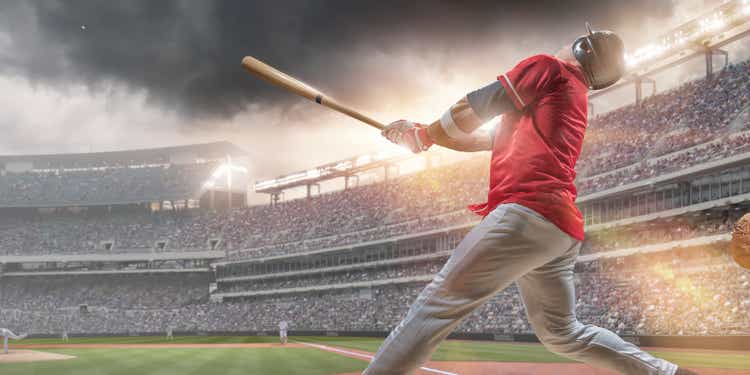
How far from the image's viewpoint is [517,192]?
9.95 feet

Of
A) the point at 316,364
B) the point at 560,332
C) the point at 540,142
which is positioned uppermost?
the point at 540,142

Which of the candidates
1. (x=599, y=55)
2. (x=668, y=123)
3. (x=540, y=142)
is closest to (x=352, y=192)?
(x=668, y=123)

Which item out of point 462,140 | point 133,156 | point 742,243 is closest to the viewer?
point 462,140

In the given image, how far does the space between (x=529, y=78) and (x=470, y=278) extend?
3.33 ft

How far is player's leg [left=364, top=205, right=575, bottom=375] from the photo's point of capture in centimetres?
295

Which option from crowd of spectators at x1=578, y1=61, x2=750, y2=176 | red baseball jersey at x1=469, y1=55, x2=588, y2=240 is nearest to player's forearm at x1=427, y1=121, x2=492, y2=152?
red baseball jersey at x1=469, y1=55, x2=588, y2=240

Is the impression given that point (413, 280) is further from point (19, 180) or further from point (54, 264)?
point (19, 180)

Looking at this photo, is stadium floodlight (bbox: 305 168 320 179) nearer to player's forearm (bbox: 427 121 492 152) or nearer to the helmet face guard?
player's forearm (bbox: 427 121 492 152)

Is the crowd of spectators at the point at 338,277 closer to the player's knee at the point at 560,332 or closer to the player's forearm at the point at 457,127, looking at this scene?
the player's knee at the point at 560,332

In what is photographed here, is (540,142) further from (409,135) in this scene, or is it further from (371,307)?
(371,307)

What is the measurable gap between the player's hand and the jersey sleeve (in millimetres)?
609

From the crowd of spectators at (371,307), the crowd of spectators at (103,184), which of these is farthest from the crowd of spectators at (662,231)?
the crowd of spectators at (103,184)

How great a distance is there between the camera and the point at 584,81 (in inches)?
131

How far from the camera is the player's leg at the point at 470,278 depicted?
2953 mm
